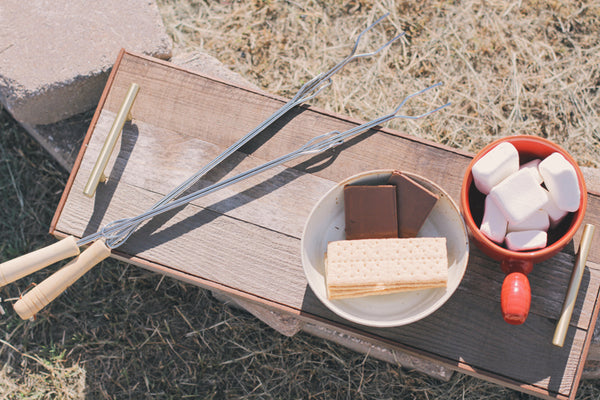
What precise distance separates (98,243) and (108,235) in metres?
0.04

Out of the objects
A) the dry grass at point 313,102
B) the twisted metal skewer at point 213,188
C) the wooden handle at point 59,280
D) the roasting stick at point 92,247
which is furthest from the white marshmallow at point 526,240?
the wooden handle at point 59,280

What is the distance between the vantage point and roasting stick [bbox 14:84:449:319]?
1.15 m

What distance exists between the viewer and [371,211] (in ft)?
3.66

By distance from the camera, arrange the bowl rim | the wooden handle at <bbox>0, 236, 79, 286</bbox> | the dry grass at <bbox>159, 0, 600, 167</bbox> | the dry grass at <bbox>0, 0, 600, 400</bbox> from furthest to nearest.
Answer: the dry grass at <bbox>159, 0, 600, 167</bbox>, the dry grass at <bbox>0, 0, 600, 400</bbox>, the wooden handle at <bbox>0, 236, 79, 286</bbox>, the bowl rim

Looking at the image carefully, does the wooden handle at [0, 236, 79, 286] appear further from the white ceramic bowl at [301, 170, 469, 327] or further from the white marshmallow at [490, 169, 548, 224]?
the white marshmallow at [490, 169, 548, 224]

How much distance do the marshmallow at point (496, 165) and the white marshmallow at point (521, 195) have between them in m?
0.02

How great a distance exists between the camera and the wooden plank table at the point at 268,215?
116cm

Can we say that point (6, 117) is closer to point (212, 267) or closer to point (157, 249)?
point (157, 249)

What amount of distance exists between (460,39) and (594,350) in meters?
1.04

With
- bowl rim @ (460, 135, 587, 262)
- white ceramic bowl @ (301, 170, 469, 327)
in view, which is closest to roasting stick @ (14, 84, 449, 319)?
white ceramic bowl @ (301, 170, 469, 327)

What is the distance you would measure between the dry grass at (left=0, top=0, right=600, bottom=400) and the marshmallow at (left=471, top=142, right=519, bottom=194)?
2.30 ft

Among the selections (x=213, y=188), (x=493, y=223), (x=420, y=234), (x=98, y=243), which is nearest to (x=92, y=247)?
(x=98, y=243)

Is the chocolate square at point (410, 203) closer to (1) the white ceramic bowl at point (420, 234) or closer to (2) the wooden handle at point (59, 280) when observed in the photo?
(1) the white ceramic bowl at point (420, 234)

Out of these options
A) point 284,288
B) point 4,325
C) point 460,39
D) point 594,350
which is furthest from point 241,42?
point 594,350
